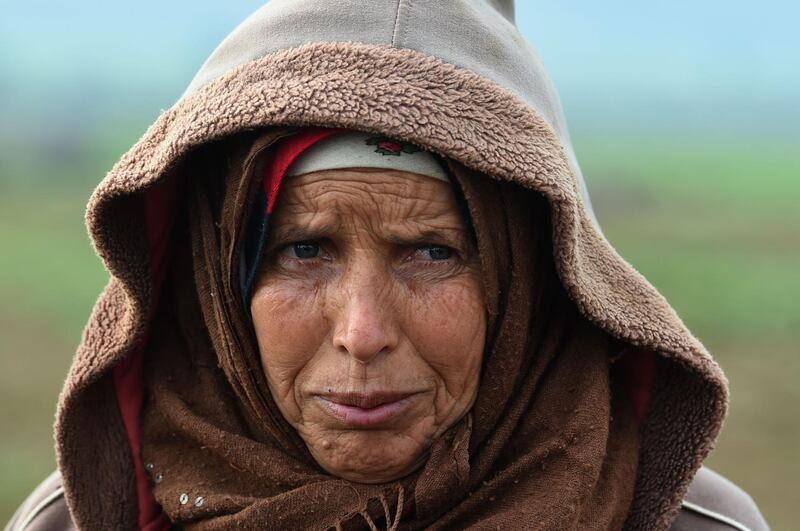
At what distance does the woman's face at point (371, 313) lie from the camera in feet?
7.39

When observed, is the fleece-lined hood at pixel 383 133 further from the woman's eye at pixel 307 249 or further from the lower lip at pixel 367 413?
the lower lip at pixel 367 413

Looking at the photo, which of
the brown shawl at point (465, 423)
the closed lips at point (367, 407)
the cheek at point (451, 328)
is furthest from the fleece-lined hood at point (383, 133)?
the closed lips at point (367, 407)

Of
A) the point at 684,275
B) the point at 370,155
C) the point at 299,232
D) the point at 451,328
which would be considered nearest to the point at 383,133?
the point at 370,155

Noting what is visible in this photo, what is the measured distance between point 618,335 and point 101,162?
13621mm

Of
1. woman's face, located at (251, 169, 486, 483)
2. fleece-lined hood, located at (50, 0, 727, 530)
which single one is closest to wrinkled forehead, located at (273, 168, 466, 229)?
woman's face, located at (251, 169, 486, 483)

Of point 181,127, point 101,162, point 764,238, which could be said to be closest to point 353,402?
point 181,127

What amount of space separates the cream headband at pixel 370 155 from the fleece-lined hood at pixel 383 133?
0.28ft

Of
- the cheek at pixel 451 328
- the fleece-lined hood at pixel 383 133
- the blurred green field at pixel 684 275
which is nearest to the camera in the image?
the fleece-lined hood at pixel 383 133

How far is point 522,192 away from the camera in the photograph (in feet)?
7.66

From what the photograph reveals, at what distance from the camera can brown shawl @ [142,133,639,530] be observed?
90.5 inches

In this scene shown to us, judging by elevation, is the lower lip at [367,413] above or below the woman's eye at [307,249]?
below

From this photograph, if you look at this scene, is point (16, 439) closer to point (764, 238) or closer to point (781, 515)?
point (781, 515)

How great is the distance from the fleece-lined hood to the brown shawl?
0.26 feet

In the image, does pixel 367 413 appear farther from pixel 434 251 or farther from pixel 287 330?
pixel 434 251
